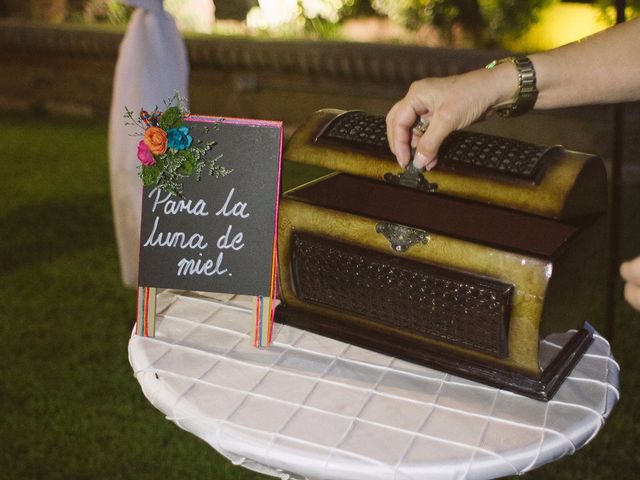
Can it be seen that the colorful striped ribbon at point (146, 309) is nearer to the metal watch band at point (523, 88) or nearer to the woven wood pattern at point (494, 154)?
the woven wood pattern at point (494, 154)

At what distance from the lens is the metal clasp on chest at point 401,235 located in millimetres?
1172

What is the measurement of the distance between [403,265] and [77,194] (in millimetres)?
4035

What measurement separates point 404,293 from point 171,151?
0.49 metres

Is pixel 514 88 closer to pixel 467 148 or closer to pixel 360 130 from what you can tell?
pixel 467 148

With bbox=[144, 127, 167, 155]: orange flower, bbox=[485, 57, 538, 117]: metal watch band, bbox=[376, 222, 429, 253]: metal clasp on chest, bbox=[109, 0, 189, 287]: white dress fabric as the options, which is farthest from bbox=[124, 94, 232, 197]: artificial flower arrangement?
bbox=[109, 0, 189, 287]: white dress fabric

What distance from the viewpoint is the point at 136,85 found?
284 centimetres

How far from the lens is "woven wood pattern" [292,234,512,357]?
1.14m

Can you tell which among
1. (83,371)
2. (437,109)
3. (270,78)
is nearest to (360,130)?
(437,109)

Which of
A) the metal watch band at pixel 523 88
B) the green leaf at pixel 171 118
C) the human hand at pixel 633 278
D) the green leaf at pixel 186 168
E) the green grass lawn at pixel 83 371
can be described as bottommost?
the green grass lawn at pixel 83 371

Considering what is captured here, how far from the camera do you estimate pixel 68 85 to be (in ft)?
21.5

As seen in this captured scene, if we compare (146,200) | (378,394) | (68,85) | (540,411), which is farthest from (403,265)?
(68,85)

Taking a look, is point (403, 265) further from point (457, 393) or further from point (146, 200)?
point (146, 200)

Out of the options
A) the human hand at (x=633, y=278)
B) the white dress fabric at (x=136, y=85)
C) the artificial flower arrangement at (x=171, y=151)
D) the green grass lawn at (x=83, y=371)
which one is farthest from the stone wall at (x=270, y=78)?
the human hand at (x=633, y=278)

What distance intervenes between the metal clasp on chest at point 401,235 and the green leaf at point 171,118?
0.41 metres
